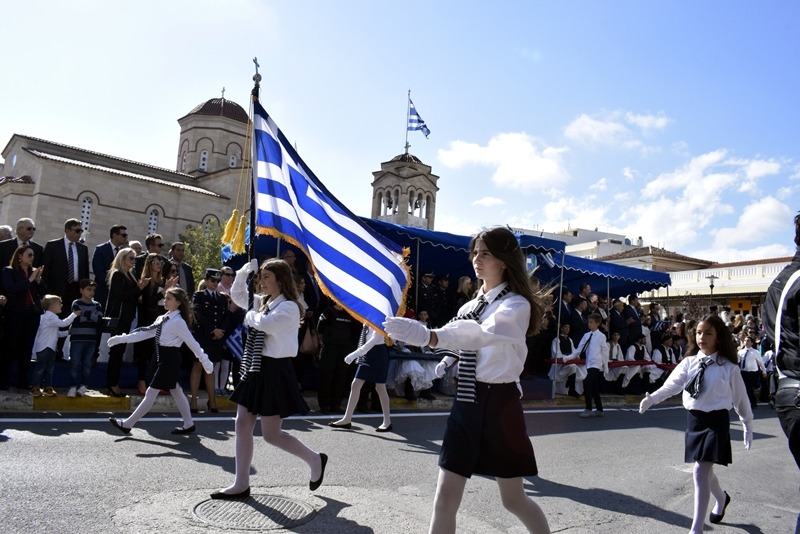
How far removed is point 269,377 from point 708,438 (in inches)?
139

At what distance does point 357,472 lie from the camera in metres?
6.22

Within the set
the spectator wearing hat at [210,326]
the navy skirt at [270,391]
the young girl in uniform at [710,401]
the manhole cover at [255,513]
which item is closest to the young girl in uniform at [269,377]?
the navy skirt at [270,391]

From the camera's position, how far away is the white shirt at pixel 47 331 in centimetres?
838

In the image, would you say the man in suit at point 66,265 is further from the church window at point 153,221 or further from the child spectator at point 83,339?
the church window at point 153,221

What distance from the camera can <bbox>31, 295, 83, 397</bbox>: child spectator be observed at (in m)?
8.38

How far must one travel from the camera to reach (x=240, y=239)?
629 centimetres

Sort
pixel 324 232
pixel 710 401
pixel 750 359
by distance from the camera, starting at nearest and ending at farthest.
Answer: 1. pixel 710 401
2. pixel 324 232
3. pixel 750 359

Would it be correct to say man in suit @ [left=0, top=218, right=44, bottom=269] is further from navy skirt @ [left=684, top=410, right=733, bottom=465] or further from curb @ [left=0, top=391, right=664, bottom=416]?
navy skirt @ [left=684, top=410, right=733, bottom=465]

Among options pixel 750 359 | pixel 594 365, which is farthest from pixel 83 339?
pixel 750 359

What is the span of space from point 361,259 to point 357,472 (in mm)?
2152

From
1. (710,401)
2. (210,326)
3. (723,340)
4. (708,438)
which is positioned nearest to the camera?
(708,438)

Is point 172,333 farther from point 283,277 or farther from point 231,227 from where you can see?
point 283,277

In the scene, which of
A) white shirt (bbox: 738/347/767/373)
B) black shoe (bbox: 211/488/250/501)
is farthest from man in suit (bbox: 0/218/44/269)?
white shirt (bbox: 738/347/767/373)

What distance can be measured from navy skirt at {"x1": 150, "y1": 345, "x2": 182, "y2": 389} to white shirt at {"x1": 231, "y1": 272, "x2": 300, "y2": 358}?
252 cm
